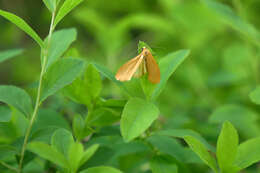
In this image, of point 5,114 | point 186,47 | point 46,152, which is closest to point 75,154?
point 46,152

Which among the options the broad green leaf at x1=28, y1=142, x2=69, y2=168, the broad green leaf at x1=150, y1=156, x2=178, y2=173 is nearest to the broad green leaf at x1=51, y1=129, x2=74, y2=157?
the broad green leaf at x1=28, y1=142, x2=69, y2=168

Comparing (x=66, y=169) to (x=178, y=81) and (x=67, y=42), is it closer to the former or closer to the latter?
(x=67, y=42)

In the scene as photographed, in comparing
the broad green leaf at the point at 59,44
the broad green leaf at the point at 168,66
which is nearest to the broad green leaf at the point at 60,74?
the broad green leaf at the point at 59,44

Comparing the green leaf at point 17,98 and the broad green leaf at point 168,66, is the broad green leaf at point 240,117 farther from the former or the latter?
the green leaf at point 17,98

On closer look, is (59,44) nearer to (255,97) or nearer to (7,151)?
(7,151)

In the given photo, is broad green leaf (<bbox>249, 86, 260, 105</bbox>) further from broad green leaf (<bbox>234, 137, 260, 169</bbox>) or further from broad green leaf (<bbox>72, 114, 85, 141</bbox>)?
broad green leaf (<bbox>72, 114, 85, 141</bbox>)

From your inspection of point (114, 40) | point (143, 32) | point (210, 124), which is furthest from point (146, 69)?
point (143, 32)
